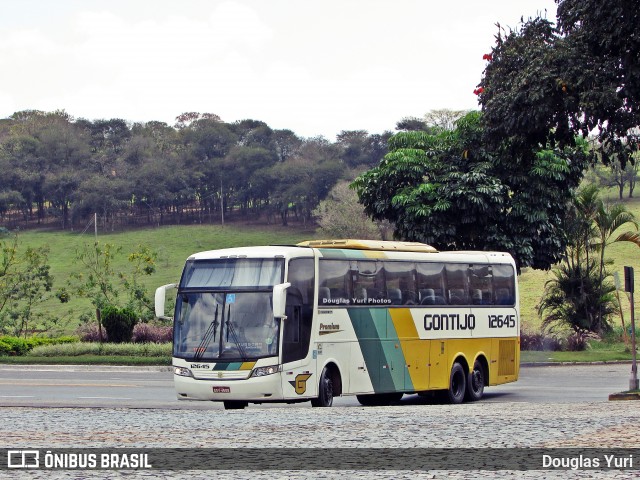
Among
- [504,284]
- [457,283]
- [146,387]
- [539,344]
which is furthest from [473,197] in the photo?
[146,387]

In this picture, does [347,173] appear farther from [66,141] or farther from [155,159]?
[66,141]

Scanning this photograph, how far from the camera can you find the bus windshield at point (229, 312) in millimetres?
19781

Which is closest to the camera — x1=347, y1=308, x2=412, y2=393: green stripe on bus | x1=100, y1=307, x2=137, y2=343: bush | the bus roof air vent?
x1=347, y1=308, x2=412, y2=393: green stripe on bus

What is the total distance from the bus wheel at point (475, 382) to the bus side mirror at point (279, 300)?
7.17 m

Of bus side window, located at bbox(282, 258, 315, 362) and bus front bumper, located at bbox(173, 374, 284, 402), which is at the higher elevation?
bus side window, located at bbox(282, 258, 315, 362)

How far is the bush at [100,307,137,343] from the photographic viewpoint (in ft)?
137

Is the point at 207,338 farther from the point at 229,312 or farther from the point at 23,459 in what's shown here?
the point at 23,459

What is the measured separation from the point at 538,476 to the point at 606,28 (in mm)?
12473

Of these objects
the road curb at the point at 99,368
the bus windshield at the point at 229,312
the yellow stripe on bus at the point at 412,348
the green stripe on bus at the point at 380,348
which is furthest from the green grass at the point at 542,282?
the bus windshield at the point at 229,312

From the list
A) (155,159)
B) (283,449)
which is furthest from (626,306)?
(155,159)

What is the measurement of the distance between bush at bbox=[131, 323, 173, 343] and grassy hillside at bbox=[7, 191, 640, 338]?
4335 cm

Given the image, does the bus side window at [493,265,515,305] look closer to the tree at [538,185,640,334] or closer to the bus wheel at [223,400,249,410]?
the bus wheel at [223,400,249,410]

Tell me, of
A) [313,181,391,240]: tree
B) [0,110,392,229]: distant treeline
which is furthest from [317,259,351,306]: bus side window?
[0,110,392,229]: distant treeline

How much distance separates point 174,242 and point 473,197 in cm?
8354
